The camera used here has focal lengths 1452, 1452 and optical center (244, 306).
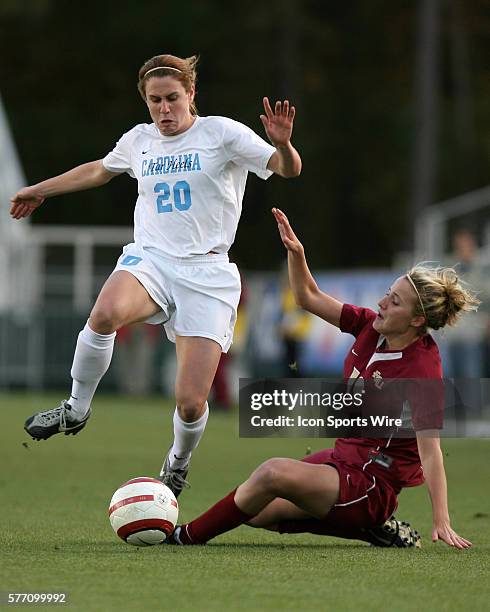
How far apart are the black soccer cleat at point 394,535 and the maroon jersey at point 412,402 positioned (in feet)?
0.91

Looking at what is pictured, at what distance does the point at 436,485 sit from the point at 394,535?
2.18ft

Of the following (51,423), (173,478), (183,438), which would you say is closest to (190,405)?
(183,438)

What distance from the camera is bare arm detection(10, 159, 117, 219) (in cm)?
781

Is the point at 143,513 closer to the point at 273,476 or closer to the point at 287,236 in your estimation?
the point at 273,476

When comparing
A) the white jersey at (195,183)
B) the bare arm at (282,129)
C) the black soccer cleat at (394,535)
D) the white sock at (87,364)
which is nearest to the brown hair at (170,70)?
the white jersey at (195,183)

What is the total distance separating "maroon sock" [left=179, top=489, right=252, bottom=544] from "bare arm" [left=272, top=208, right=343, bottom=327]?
37.8 inches

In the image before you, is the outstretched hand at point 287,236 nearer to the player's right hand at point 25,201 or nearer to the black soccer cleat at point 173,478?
the black soccer cleat at point 173,478

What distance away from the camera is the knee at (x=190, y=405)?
738 cm

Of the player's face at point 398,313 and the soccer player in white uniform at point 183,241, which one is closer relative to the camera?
the player's face at point 398,313

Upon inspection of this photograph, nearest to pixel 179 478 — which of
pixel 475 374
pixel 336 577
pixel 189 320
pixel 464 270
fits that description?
pixel 189 320

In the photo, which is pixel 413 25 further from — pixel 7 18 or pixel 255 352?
pixel 255 352

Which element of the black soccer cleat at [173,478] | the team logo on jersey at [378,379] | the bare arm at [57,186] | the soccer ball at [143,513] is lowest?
the soccer ball at [143,513]

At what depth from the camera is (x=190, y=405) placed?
24.2ft

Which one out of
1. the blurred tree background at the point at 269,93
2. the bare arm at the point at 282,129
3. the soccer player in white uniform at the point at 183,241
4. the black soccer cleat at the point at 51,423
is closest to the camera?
the bare arm at the point at 282,129
